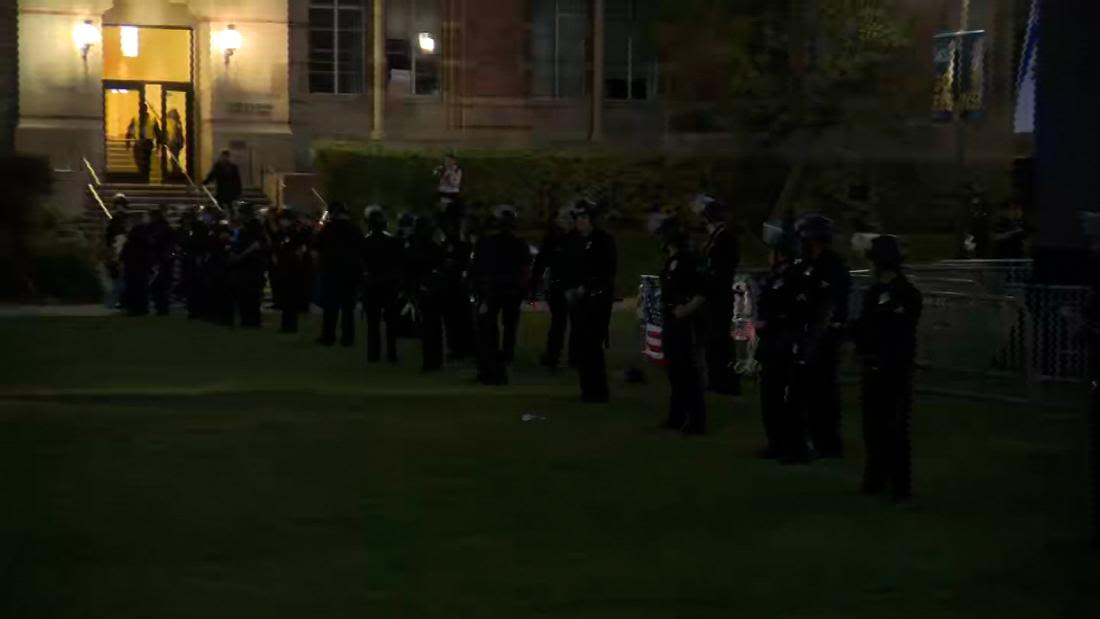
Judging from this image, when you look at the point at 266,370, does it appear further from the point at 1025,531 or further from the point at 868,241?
the point at 1025,531

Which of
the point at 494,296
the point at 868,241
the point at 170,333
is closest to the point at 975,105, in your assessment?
the point at 494,296

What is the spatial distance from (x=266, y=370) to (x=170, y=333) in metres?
4.48

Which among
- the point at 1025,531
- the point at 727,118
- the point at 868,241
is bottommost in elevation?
the point at 1025,531

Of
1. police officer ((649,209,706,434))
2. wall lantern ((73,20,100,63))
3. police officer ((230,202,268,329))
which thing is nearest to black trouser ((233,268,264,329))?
police officer ((230,202,268,329))

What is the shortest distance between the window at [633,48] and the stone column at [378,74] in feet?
29.9

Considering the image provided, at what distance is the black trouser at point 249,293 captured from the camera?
23.1 meters

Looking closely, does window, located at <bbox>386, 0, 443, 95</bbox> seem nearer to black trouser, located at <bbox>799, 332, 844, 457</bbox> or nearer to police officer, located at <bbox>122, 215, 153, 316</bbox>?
police officer, located at <bbox>122, 215, 153, 316</bbox>

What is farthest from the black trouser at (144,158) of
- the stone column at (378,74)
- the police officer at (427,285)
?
the police officer at (427,285)

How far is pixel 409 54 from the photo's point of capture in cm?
3659

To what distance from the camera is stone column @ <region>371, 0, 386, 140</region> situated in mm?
34625

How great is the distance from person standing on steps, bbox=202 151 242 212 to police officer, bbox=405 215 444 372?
1335 cm

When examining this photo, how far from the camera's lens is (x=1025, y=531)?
10211 mm

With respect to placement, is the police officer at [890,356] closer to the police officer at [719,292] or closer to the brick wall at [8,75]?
the police officer at [719,292]

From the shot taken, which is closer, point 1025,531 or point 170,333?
point 1025,531
